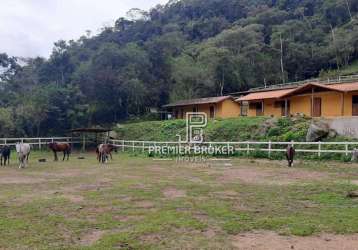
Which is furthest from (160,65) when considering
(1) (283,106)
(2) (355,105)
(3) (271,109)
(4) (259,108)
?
(2) (355,105)

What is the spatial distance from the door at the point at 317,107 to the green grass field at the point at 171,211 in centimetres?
1687

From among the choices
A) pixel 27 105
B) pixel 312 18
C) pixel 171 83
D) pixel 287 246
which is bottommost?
pixel 287 246

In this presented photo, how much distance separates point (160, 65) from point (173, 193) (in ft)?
131

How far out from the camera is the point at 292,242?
5.99 metres

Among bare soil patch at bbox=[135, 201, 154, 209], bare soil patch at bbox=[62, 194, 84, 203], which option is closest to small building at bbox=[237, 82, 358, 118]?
bare soil patch at bbox=[135, 201, 154, 209]

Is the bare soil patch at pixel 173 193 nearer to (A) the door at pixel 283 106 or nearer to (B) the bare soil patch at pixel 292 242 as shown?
(B) the bare soil patch at pixel 292 242

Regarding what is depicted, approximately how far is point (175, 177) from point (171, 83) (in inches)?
1428

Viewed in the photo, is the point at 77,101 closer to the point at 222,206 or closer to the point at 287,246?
the point at 222,206

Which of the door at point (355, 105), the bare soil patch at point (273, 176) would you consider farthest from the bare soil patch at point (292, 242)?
the door at point (355, 105)

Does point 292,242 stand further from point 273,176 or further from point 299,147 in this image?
point 299,147

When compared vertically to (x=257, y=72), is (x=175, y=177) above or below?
below

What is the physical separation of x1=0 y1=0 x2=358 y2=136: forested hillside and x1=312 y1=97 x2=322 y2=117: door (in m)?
19.4

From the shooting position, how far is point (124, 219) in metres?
7.45

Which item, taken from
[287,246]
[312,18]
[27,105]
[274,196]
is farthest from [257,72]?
[287,246]
